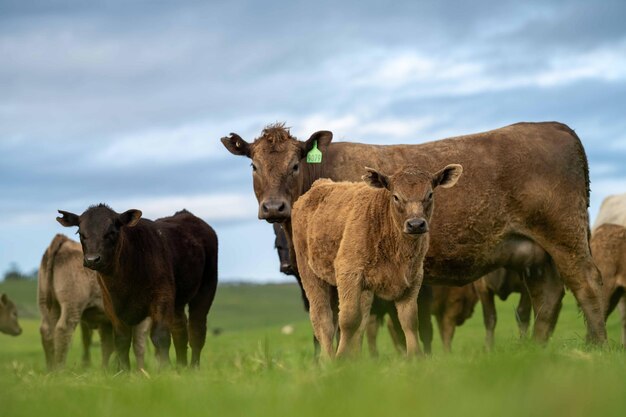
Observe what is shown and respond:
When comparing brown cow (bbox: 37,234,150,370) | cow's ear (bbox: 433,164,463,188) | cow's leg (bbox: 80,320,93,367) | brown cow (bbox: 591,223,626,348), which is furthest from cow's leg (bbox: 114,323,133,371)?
brown cow (bbox: 591,223,626,348)

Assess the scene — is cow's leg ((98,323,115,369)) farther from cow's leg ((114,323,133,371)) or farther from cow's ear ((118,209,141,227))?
cow's ear ((118,209,141,227))

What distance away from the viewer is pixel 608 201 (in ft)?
78.3

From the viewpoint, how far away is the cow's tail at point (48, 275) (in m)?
16.0

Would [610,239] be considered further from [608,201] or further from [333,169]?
[608,201]

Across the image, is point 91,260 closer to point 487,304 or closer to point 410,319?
point 410,319

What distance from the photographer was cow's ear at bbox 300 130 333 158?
412 inches

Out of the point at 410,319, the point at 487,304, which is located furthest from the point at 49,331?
the point at 410,319

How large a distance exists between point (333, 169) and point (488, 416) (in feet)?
23.2

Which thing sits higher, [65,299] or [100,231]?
[100,231]

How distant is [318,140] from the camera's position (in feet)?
34.8

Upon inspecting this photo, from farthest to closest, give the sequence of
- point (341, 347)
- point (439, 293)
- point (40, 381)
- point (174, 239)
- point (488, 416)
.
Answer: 1. point (439, 293)
2. point (174, 239)
3. point (341, 347)
4. point (40, 381)
5. point (488, 416)

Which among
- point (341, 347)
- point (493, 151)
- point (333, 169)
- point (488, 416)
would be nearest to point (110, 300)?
point (333, 169)

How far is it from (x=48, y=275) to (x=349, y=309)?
9626mm

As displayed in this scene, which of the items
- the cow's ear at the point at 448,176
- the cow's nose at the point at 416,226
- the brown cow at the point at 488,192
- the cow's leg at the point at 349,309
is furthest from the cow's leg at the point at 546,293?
the cow's nose at the point at 416,226
